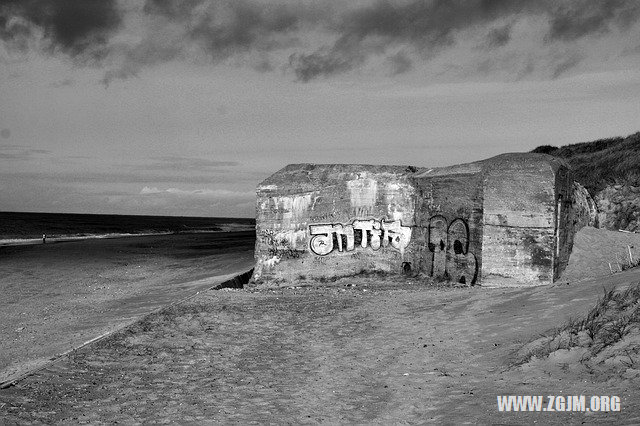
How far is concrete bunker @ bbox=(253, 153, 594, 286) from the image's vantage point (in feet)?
34.4

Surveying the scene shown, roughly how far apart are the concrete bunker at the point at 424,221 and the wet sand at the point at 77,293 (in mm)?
2347

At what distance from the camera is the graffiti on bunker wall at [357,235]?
12469 mm

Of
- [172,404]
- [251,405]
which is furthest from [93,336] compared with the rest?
[251,405]

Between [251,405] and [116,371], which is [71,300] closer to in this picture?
[116,371]

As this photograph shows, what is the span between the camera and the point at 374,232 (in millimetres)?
12539

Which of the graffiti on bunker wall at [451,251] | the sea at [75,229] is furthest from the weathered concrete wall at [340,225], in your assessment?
the sea at [75,229]

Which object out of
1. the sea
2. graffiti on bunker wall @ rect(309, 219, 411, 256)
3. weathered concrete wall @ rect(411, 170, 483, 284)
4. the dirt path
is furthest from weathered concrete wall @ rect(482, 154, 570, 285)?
the sea

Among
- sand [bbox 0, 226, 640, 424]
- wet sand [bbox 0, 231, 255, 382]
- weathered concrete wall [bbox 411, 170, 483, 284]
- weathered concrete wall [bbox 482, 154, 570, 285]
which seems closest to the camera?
sand [bbox 0, 226, 640, 424]

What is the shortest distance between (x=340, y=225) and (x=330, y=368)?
20.5 feet

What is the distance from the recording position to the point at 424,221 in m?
12.1

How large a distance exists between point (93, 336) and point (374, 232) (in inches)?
251

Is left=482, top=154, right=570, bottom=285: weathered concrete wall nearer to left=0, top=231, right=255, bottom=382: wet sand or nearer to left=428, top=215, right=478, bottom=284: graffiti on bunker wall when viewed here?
left=428, top=215, right=478, bottom=284: graffiti on bunker wall

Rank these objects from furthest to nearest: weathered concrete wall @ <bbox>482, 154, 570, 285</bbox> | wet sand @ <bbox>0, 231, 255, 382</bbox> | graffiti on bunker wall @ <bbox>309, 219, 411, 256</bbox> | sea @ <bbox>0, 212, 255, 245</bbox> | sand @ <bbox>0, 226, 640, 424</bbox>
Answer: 1. sea @ <bbox>0, 212, 255, 245</bbox>
2. graffiti on bunker wall @ <bbox>309, 219, 411, 256</bbox>
3. weathered concrete wall @ <bbox>482, 154, 570, 285</bbox>
4. wet sand @ <bbox>0, 231, 255, 382</bbox>
5. sand @ <bbox>0, 226, 640, 424</bbox>

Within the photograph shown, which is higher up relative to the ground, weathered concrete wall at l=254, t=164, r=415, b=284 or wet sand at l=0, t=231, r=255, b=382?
weathered concrete wall at l=254, t=164, r=415, b=284
